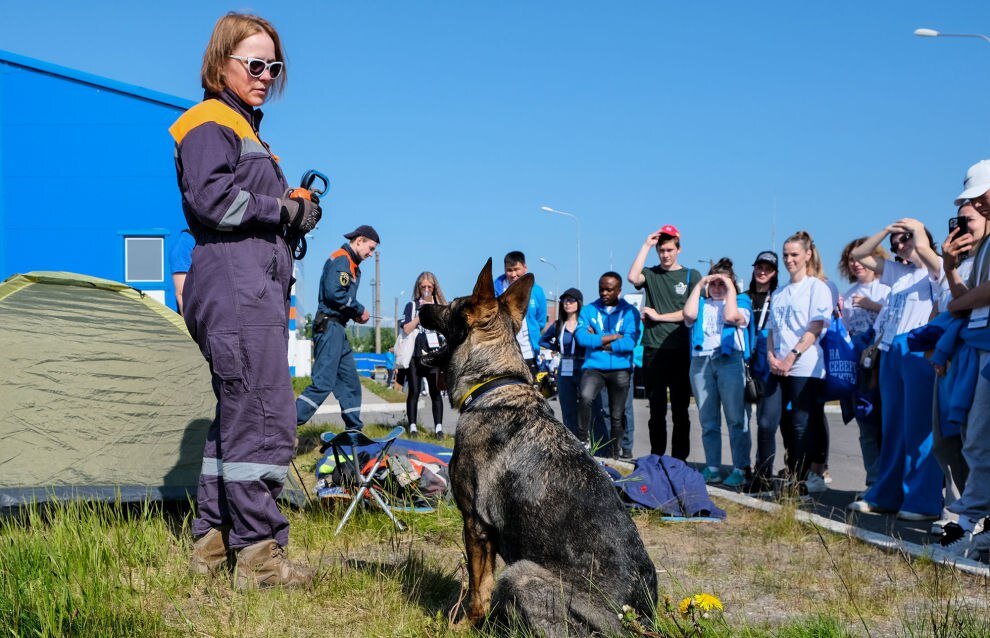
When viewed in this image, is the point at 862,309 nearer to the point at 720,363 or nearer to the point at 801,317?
the point at 801,317

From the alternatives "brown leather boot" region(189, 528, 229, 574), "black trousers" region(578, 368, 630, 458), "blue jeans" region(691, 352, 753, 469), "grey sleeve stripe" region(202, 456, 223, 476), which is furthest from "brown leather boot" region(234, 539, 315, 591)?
"black trousers" region(578, 368, 630, 458)

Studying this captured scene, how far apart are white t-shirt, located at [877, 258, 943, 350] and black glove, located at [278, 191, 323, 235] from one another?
4.89 m

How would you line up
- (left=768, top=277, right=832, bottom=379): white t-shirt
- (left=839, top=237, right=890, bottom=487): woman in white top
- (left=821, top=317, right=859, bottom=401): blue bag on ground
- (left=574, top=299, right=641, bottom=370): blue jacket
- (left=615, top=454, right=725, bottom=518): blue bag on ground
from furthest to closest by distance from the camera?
(left=574, top=299, right=641, bottom=370): blue jacket → (left=839, top=237, right=890, bottom=487): woman in white top → (left=821, top=317, right=859, bottom=401): blue bag on ground → (left=768, top=277, right=832, bottom=379): white t-shirt → (left=615, top=454, right=725, bottom=518): blue bag on ground

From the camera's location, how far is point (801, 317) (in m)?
7.45

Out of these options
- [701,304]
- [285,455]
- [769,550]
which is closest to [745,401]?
[701,304]

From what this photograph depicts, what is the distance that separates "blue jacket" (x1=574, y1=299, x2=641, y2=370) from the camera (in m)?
9.30

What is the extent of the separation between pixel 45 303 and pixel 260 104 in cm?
250

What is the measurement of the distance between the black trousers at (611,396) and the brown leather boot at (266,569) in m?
5.69

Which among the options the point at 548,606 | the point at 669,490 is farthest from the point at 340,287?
the point at 548,606

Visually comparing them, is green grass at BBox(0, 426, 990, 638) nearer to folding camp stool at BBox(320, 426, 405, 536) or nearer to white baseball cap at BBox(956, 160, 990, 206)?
folding camp stool at BBox(320, 426, 405, 536)

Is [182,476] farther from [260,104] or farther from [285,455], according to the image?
[260,104]

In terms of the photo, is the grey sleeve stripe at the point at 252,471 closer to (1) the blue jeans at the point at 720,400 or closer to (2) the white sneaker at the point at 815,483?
(1) the blue jeans at the point at 720,400

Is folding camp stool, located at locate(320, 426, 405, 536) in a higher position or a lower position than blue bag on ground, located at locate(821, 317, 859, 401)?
lower

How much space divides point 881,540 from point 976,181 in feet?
7.55
